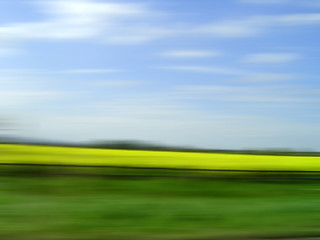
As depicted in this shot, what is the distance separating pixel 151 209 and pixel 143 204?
0.55 m

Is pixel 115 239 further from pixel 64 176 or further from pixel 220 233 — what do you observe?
pixel 64 176

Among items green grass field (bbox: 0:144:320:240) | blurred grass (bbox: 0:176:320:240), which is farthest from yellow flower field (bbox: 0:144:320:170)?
blurred grass (bbox: 0:176:320:240)

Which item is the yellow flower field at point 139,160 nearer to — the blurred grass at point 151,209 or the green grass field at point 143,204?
the green grass field at point 143,204

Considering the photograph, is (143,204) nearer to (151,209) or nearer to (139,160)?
(151,209)

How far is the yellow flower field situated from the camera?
1389 cm

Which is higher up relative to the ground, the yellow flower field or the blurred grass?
the yellow flower field

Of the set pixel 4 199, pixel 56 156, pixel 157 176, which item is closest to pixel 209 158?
pixel 157 176

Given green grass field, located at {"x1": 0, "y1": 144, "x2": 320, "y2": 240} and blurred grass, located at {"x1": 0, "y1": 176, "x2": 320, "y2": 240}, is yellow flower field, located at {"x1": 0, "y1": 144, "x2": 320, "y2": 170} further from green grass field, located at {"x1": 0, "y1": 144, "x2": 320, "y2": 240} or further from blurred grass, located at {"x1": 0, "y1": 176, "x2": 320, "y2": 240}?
blurred grass, located at {"x1": 0, "y1": 176, "x2": 320, "y2": 240}

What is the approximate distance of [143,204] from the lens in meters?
8.39

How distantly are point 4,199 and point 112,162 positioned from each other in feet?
19.5

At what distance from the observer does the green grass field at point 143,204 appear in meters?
6.22

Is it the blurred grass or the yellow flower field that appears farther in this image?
the yellow flower field

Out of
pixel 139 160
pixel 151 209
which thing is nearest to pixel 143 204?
pixel 151 209

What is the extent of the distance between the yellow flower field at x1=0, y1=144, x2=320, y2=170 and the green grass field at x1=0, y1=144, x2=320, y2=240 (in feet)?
0.11
